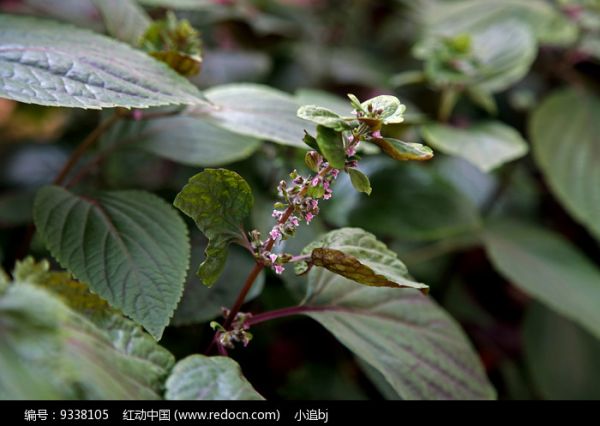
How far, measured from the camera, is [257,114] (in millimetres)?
668

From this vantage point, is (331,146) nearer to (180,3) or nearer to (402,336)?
(402,336)

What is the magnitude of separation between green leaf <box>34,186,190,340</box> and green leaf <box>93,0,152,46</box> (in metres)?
0.20

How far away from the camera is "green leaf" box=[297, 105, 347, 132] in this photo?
0.45 metres

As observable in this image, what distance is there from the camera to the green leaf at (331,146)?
0.44 metres

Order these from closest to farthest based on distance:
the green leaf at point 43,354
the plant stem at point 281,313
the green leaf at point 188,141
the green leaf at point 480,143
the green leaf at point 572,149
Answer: the green leaf at point 43,354 → the plant stem at point 281,313 → the green leaf at point 188,141 → the green leaf at point 480,143 → the green leaf at point 572,149

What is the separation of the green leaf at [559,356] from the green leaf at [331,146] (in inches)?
25.6

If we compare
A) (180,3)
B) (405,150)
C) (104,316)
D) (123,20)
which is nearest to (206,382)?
(104,316)

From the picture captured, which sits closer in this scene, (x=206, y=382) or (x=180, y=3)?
(x=206, y=382)

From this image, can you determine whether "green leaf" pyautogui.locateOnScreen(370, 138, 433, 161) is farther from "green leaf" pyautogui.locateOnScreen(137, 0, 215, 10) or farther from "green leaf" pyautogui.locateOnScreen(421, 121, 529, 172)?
"green leaf" pyautogui.locateOnScreen(137, 0, 215, 10)

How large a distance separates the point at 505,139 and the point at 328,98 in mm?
253

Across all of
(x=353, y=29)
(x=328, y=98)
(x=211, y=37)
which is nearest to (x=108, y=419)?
(x=328, y=98)

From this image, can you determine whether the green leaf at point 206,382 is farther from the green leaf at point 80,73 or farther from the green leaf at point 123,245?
the green leaf at point 80,73

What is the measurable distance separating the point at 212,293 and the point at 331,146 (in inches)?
10.7

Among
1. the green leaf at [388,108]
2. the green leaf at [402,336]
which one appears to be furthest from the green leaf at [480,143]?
the green leaf at [388,108]
